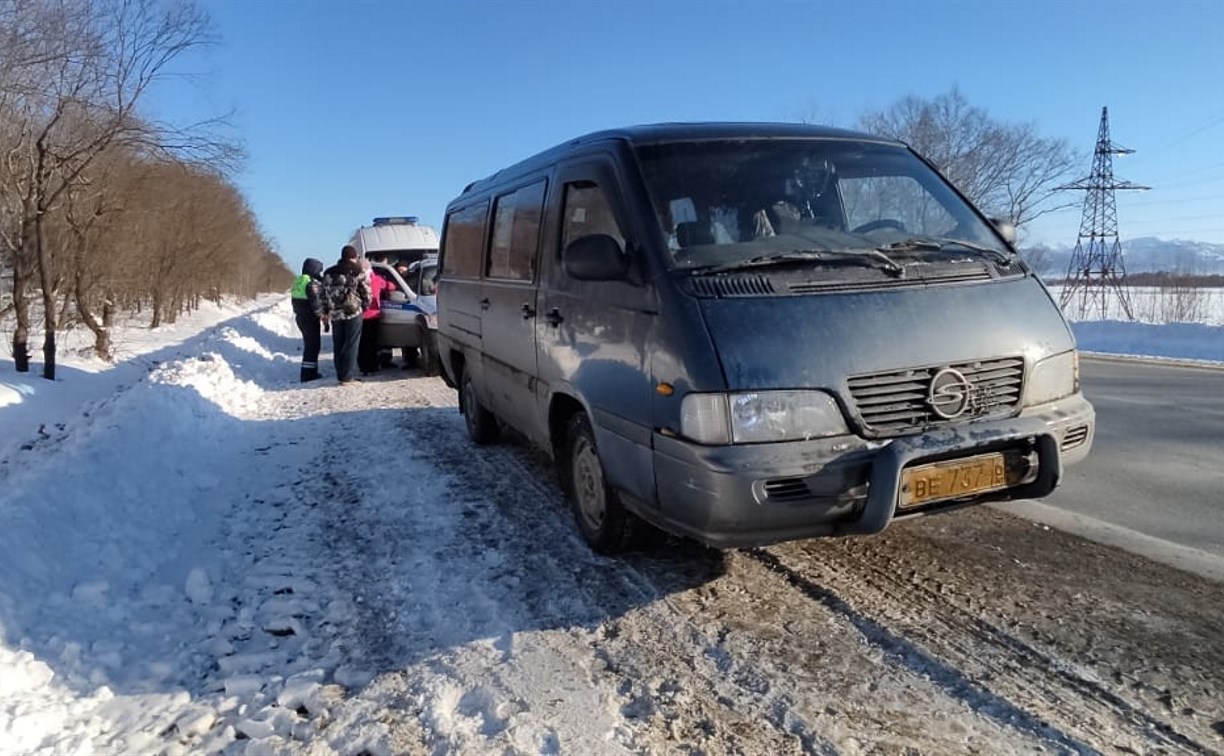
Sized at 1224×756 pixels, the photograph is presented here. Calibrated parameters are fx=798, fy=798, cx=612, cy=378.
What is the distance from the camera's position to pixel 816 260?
138 inches

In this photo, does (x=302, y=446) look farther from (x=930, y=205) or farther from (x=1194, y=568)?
(x=1194, y=568)

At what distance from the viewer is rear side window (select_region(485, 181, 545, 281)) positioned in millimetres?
4883

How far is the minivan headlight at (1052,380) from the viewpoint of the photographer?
3457 mm

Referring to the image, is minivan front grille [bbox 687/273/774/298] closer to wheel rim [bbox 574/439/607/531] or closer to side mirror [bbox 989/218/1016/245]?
wheel rim [bbox 574/439/607/531]

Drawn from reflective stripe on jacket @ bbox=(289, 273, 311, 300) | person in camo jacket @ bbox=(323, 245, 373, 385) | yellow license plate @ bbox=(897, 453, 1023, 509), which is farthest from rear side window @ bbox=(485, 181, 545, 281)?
reflective stripe on jacket @ bbox=(289, 273, 311, 300)

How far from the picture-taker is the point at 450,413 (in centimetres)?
866

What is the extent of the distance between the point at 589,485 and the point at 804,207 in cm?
180

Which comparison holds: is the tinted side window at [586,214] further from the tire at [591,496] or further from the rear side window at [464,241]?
the rear side window at [464,241]

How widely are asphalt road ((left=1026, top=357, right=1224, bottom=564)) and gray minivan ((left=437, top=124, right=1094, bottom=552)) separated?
1.42m

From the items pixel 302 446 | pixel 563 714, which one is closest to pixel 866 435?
pixel 563 714

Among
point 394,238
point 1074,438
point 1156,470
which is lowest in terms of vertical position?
point 1156,470

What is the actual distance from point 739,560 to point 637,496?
34.2 inches

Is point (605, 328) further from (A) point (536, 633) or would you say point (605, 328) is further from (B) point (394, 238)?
(B) point (394, 238)

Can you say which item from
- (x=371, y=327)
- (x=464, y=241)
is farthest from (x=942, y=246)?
(x=371, y=327)
